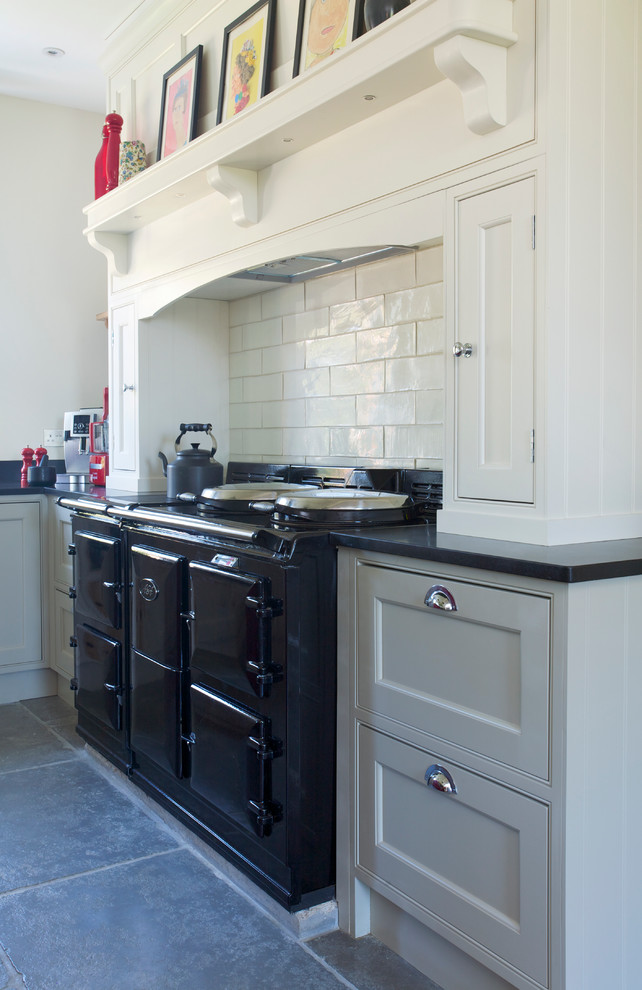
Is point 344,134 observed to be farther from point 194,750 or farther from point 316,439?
point 194,750

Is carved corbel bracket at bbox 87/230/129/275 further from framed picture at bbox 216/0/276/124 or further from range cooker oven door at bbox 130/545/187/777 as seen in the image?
range cooker oven door at bbox 130/545/187/777

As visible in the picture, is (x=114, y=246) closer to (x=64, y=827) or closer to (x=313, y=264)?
(x=313, y=264)

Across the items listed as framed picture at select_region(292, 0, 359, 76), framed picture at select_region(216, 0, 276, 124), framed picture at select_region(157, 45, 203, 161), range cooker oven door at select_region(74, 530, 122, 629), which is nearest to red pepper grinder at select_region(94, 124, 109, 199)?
framed picture at select_region(157, 45, 203, 161)

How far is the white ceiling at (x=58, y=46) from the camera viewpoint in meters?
3.25

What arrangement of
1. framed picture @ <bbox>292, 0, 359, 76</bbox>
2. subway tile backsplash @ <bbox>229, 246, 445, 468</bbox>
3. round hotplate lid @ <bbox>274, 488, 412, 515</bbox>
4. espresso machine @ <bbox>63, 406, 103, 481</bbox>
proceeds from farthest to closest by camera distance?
espresso machine @ <bbox>63, 406, 103, 481</bbox>
subway tile backsplash @ <bbox>229, 246, 445, 468</bbox>
framed picture @ <bbox>292, 0, 359, 76</bbox>
round hotplate lid @ <bbox>274, 488, 412, 515</bbox>

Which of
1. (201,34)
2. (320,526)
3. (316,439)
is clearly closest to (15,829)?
(320,526)

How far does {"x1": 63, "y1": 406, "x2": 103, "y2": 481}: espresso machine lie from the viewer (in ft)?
13.3

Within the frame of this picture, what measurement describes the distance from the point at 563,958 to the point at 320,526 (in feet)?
3.20

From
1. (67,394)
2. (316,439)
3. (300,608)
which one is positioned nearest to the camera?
(300,608)

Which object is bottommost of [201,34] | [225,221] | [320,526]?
[320,526]

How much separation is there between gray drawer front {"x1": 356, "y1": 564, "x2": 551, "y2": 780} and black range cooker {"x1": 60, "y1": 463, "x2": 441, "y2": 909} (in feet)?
0.48

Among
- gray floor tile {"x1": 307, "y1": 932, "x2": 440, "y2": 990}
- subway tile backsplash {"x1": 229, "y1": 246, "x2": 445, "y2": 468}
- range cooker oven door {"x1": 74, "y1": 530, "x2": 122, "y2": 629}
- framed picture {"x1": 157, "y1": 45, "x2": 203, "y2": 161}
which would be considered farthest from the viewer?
framed picture {"x1": 157, "y1": 45, "x2": 203, "y2": 161}

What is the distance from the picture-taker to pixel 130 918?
200cm

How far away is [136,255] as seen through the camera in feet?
11.2
